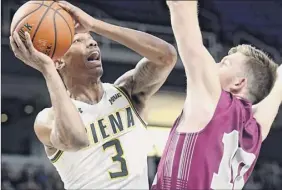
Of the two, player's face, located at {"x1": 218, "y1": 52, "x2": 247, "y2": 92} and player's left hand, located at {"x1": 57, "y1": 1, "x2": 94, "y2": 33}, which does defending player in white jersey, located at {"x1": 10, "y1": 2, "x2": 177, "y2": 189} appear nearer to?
player's left hand, located at {"x1": 57, "y1": 1, "x2": 94, "y2": 33}

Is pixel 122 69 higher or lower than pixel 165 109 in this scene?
higher

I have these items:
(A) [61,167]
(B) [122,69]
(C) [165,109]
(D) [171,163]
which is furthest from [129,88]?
(C) [165,109]

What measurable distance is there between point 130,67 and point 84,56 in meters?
5.49

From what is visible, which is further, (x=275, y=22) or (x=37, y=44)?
(x=275, y=22)

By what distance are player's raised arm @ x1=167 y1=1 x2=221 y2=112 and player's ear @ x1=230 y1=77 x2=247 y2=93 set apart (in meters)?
0.37

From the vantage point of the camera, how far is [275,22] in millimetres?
9758

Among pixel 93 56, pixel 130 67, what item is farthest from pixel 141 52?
pixel 130 67

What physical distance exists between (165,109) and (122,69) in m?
1.08

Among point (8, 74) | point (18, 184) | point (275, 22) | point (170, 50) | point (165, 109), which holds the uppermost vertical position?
point (170, 50)

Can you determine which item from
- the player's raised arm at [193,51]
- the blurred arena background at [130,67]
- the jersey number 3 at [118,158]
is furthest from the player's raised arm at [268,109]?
the blurred arena background at [130,67]

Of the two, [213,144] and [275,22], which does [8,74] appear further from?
[213,144]

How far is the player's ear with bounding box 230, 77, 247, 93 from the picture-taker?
3.05 metres

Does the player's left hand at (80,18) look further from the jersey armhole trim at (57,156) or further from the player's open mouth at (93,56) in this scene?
the jersey armhole trim at (57,156)

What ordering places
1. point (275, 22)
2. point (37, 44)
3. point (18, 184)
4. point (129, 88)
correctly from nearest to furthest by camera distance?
point (37, 44) → point (129, 88) → point (18, 184) → point (275, 22)
